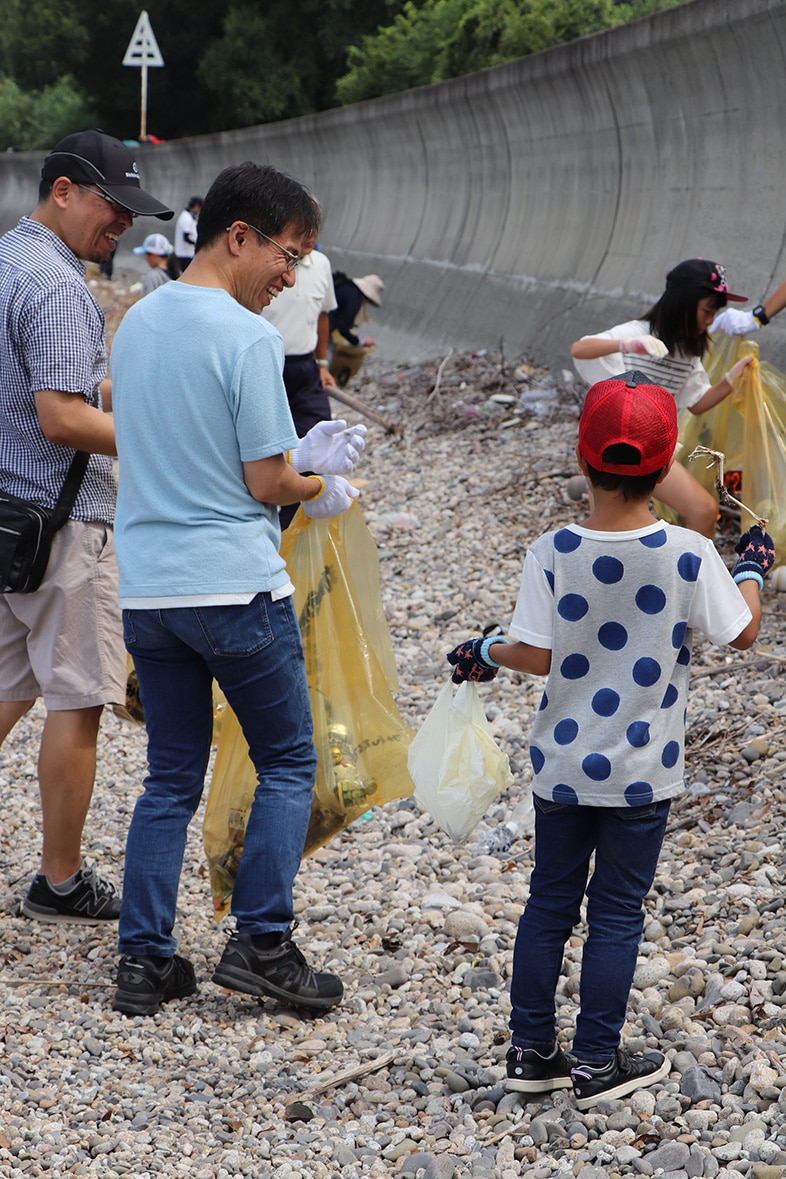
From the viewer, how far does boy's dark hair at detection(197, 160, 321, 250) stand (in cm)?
292

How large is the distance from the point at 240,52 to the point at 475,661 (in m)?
33.3

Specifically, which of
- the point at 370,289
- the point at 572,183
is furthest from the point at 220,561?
the point at 572,183

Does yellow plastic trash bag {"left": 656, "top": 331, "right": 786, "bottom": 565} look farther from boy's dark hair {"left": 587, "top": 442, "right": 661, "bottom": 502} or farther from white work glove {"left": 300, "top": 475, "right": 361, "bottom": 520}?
boy's dark hair {"left": 587, "top": 442, "right": 661, "bottom": 502}

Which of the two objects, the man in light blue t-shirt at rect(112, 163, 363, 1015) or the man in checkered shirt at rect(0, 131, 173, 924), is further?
the man in checkered shirt at rect(0, 131, 173, 924)

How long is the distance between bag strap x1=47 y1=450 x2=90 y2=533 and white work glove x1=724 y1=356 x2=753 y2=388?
2965 millimetres

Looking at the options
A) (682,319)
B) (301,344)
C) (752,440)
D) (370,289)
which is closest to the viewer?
(682,319)

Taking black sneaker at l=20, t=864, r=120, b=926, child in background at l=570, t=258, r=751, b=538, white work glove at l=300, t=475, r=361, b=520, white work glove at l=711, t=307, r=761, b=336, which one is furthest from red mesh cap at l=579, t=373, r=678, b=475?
white work glove at l=711, t=307, r=761, b=336

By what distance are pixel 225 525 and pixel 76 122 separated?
126 ft

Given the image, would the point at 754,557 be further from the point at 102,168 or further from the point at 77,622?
the point at 102,168

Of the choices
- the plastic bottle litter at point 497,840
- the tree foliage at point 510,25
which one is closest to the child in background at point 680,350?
the plastic bottle litter at point 497,840

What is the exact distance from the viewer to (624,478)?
8.16ft

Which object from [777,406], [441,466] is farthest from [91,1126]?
[441,466]

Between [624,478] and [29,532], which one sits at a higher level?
[624,478]

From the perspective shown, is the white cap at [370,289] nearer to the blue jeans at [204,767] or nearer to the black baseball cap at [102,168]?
the black baseball cap at [102,168]
